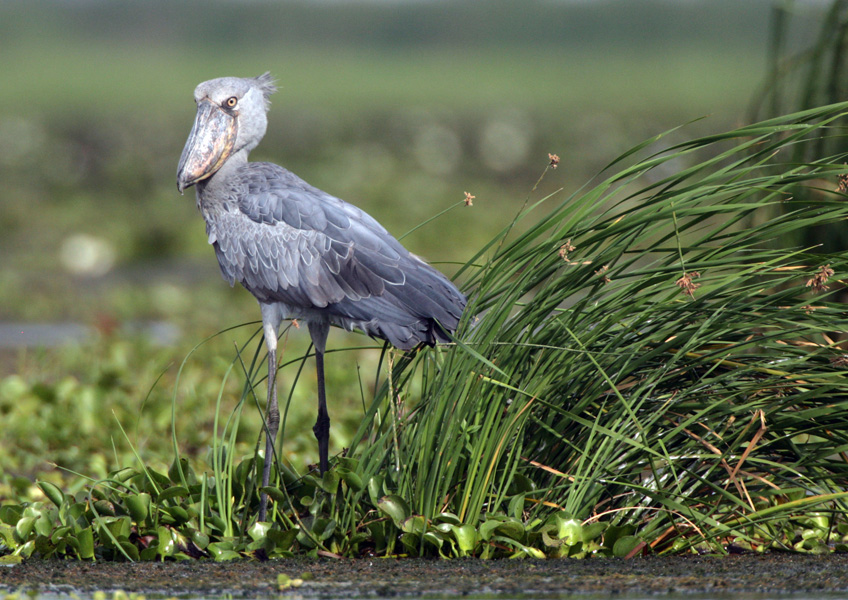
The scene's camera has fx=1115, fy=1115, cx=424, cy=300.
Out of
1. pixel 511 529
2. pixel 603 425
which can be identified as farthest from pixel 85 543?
pixel 603 425

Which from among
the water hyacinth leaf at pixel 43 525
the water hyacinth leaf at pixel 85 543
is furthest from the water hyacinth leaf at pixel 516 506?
the water hyacinth leaf at pixel 43 525

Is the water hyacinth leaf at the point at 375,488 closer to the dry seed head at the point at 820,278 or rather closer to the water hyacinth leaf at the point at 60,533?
the water hyacinth leaf at the point at 60,533

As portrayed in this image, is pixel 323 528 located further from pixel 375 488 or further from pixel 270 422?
pixel 270 422

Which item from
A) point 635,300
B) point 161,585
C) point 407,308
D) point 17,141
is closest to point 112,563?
point 161,585

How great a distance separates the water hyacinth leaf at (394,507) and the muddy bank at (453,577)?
0.12m

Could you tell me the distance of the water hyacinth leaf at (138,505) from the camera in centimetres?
315

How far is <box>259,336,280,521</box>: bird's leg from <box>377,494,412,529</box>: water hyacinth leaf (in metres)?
0.38

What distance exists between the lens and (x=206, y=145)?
146 inches

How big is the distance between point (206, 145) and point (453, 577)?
1.71 metres

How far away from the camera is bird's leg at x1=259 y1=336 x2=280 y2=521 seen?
10.6 feet

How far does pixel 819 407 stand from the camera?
3033mm

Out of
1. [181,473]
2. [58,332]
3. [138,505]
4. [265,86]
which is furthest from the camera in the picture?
[58,332]

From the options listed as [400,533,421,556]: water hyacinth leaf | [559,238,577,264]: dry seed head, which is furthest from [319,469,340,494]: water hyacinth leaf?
[559,238,577,264]: dry seed head

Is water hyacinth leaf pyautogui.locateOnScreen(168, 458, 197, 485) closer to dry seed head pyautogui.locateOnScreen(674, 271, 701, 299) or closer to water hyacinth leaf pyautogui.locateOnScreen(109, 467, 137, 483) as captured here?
water hyacinth leaf pyautogui.locateOnScreen(109, 467, 137, 483)
